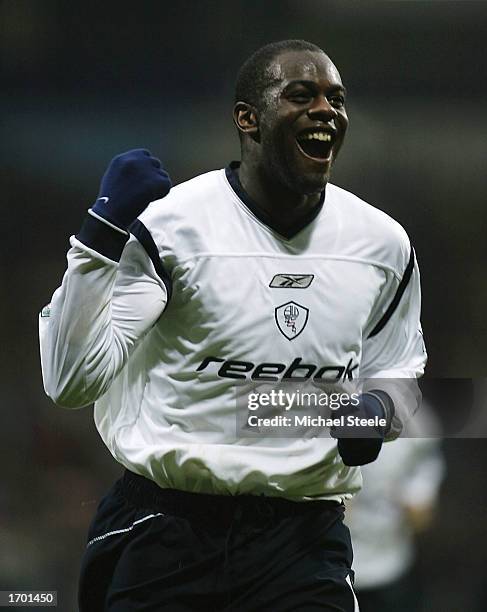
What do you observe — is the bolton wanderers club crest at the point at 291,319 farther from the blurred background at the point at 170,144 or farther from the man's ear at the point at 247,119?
the blurred background at the point at 170,144

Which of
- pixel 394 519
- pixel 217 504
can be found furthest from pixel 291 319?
pixel 394 519

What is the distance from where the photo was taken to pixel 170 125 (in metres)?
2.69

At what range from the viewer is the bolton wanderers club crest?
169cm

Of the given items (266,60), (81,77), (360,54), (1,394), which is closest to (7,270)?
(1,394)

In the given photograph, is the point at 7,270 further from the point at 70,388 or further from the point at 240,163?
the point at 70,388

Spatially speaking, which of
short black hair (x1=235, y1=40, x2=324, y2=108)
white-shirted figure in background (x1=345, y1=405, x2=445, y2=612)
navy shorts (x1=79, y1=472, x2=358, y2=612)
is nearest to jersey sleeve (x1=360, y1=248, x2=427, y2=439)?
navy shorts (x1=79, y1=472, x2=358, y2=612)

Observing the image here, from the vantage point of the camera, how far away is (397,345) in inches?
73.7

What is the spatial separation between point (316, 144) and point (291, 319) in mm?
252

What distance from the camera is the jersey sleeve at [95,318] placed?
60.3 inches

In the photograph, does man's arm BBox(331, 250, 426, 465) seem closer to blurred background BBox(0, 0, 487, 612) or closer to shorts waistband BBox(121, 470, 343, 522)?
shorts waistband BBox(121, 470, 343, 522)

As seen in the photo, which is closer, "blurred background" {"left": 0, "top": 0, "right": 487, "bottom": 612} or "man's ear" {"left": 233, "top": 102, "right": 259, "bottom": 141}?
"man's ear" {"left": 233, "top": 102, "right": 259, "bottom": 141}

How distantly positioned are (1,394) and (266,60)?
1236mm

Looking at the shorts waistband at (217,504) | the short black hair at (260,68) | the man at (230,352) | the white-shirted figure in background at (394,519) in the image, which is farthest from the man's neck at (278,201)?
the white-shirted figure in background at (394,519)
